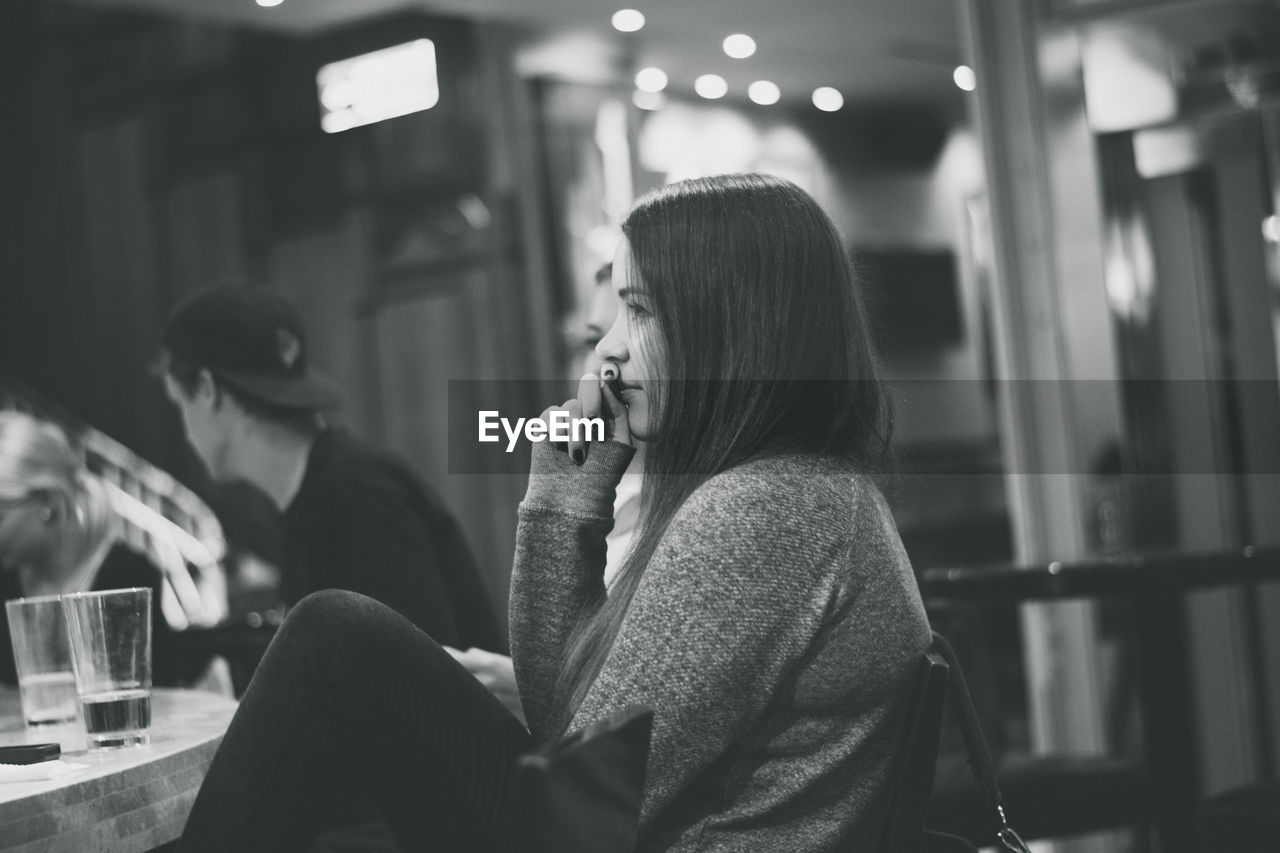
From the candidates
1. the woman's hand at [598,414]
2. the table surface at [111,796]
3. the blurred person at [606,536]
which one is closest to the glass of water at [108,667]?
the table surface at [111,796]

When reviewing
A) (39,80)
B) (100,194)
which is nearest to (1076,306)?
(100,194)

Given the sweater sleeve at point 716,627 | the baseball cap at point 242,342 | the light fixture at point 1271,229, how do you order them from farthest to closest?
the light fixture at point 1271,229 → the baseball cap at point 242,342 → the sweater sleeve at point 716,627

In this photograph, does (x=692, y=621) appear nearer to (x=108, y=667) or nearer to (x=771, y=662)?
(x=771, y=662)

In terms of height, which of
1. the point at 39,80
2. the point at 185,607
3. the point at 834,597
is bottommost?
the point at 185,607

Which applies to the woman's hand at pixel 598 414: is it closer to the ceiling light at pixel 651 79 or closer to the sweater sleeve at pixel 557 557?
the sweater sleeve at pixel 557 557

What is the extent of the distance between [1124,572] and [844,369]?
1354mm

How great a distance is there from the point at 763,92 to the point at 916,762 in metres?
6.23

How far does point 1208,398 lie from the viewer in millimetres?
4098

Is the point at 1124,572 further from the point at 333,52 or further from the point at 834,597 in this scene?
the point at 333,52

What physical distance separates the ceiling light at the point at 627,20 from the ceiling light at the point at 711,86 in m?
0.71

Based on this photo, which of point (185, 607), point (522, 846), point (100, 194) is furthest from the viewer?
point (100, 194)

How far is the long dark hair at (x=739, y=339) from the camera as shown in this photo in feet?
4.27

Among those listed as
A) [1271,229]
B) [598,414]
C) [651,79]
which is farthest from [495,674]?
[651,79]

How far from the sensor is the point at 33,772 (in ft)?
3.72
